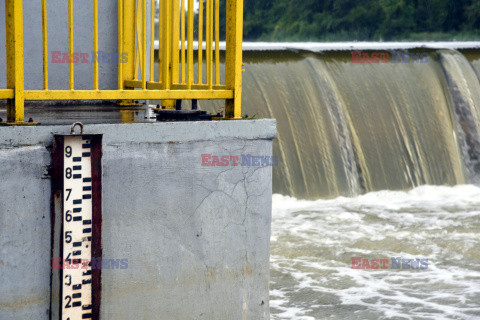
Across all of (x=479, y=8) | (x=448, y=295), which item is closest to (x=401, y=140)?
(x=448, y=295)

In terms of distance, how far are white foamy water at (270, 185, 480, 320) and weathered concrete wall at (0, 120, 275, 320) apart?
7.41ft

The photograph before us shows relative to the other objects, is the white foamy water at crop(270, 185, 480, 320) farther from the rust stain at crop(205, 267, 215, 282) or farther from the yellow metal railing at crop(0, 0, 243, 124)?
the yellow metal railing at crop(0, 0, 243, 124)

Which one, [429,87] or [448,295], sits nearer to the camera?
[448,295]

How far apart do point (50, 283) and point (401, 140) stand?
9.15 m

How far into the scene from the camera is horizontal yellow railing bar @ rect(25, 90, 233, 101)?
3.15 m

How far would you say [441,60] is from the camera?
12.8 metres

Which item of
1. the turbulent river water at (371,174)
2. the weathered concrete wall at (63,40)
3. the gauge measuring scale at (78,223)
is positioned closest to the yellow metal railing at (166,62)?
the gauge measuring scale at (78,223)

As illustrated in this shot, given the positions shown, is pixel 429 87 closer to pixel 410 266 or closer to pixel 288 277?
pixel 410 266

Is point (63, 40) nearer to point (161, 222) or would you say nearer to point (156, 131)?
point (156, 131)

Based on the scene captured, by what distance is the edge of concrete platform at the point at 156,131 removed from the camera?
9.75 ft

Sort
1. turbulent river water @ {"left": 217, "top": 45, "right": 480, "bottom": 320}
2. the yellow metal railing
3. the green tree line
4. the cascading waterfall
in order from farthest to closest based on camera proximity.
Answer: the green tree line
the cascading waterfall
turbulent river water @ {"left": 217, "top": 45, "right": 480, "bottom": 320}
the yellow metal railing

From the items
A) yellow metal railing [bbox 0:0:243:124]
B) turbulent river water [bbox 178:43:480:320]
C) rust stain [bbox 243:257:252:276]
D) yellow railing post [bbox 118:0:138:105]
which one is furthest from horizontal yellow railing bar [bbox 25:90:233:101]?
turbulent river water [bbox 178:43:480:320]

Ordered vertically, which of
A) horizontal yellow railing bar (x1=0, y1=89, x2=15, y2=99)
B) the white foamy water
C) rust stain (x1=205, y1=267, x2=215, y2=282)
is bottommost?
the white foamy water

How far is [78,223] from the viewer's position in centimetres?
309
